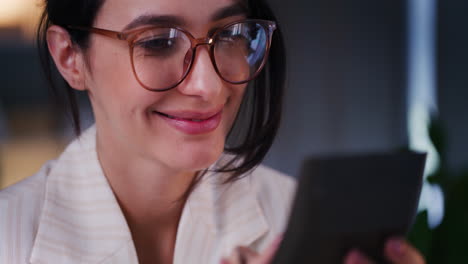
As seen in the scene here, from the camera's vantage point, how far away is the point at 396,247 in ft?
2.19

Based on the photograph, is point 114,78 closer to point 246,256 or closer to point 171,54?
point 171,54

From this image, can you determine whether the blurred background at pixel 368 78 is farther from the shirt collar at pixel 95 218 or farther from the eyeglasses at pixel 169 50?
the eyeglasses at pixel 169 50

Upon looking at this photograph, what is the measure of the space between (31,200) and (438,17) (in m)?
2.54

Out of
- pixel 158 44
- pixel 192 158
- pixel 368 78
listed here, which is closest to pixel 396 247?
pixel 192 158

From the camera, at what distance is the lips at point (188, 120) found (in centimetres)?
78

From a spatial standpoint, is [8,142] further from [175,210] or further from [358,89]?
[175,210]

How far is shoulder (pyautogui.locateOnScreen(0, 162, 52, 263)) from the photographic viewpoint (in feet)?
2.54

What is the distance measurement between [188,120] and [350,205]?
273 millimetres

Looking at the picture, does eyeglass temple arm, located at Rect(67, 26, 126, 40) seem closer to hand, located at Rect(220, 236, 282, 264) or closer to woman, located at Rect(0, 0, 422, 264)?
woman, located at Rect(0, 0, 422, 264)

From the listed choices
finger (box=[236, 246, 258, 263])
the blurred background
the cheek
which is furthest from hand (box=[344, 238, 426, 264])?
the blurred background

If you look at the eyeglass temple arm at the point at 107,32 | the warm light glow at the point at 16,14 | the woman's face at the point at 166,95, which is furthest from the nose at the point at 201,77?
the warm light glow at the point at 16,14

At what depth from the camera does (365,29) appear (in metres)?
2.92

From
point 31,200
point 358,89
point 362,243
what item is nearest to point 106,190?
point 31,200

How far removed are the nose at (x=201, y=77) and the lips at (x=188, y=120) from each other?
0.12ft
